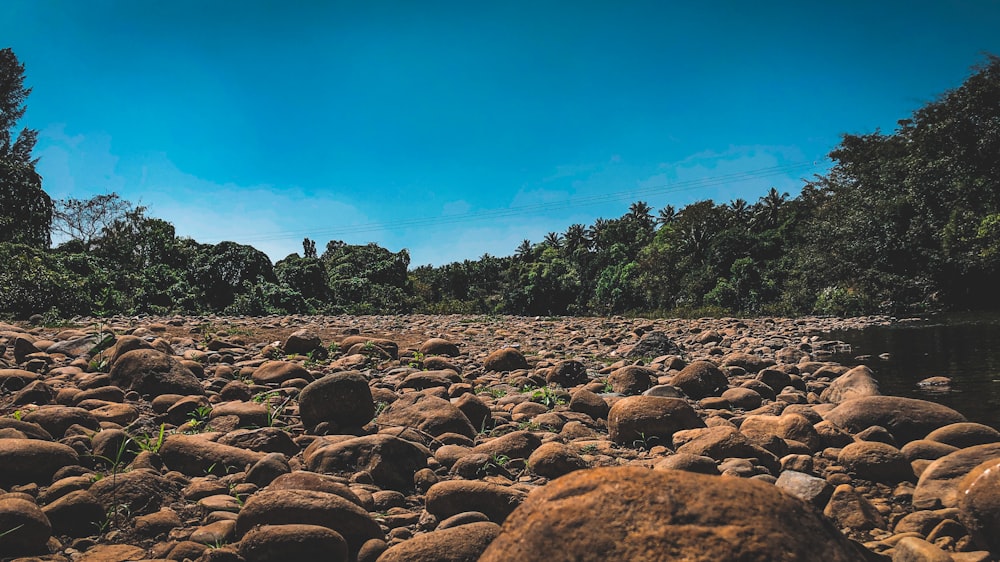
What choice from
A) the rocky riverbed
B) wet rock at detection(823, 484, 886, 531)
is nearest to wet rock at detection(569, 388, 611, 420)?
the rocky riverbed

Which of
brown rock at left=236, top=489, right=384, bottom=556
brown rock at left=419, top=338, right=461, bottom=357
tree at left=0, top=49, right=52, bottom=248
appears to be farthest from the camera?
tree at left=0, top=49, right=52, bottom=248

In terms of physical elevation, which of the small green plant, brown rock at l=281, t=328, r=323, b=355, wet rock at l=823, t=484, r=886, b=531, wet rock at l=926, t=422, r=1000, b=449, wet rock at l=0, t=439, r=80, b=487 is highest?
brown rock at l=281, t=328, r=323, b=355

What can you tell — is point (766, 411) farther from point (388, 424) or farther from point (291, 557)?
point (291, 557)

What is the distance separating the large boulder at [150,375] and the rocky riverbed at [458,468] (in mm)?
17

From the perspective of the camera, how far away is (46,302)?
13.9 metres

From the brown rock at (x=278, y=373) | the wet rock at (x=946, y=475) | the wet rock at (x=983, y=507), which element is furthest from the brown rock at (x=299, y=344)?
the wet rock at (x=983, y=507)

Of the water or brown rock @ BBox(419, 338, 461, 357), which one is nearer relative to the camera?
the water

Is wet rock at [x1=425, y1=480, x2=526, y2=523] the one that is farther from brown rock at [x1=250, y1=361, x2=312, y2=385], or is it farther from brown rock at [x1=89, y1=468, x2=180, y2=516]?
brown rock at [x1=250, y1=361, x2=312, y2=385]

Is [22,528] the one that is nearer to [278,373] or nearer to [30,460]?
[30,460]

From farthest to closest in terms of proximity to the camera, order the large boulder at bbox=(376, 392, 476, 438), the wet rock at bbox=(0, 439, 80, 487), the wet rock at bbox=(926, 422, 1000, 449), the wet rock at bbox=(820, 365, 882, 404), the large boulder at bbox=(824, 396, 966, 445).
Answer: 1. the wet rock at bbox=(820, 365, 882, 404)
2. the large boulder at bbox=(376, 392, 476, 438)
3. the large boulder at bbox=(824, 396, 966, 445)
4. the wet rock at bbox=(926, 422, 1000, 449)
5. the wet rock at bbox=(0, 439, 80, 487)

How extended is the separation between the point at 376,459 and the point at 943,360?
1004cm

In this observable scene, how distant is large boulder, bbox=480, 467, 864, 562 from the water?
15.0 feet

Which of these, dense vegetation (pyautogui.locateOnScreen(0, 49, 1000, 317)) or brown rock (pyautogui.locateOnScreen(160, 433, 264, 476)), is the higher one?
dense vegetation (pyautogui.locateOnScreen(0, 49, 1000, 317))

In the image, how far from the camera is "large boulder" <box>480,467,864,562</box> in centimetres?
149
